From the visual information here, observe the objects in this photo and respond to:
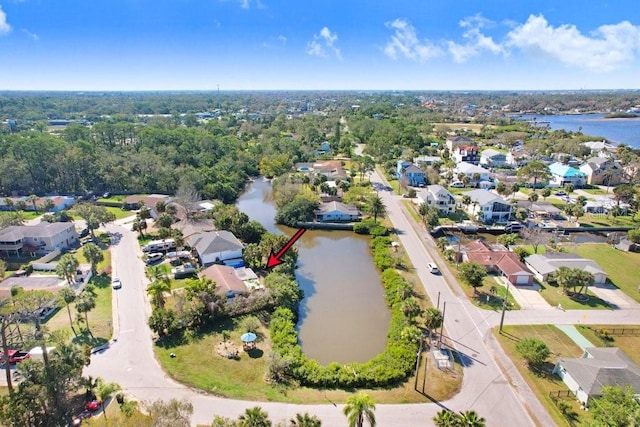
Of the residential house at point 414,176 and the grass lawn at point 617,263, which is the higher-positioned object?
the residential house at point 414,176

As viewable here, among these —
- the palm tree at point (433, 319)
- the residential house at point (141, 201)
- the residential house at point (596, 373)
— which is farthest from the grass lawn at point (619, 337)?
the residential house at point (141, 201)

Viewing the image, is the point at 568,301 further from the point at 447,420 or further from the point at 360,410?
the point at 360,410

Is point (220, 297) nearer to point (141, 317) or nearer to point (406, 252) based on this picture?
point (141, 317)

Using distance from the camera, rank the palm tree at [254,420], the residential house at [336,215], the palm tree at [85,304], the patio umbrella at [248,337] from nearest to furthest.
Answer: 1. the palm tree at [254,420]
2. the patio umbrella at [248,337]
3. the palm tree at [85,304]
4. the residential house at [336,215]

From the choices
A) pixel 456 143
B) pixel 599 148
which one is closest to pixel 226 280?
pixel 456 143

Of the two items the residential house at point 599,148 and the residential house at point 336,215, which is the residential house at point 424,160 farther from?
the residential house at point 599,148

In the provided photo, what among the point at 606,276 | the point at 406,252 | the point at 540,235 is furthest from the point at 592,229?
the point at 406,252

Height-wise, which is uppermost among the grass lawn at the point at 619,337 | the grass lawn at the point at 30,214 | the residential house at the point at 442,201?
the residential house at the point at 442,201
